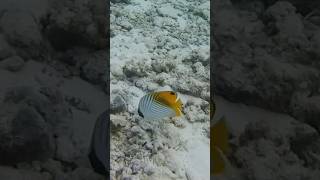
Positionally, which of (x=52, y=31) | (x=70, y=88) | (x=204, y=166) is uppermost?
(x=52, y=31)

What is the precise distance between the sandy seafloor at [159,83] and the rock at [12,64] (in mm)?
408

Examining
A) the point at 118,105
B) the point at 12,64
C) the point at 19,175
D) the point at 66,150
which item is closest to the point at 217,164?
the point at 118,105

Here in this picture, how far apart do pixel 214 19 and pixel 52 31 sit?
2.49 feet

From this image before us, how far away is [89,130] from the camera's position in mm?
2225

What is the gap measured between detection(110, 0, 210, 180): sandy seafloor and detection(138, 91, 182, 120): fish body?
0.08 meters

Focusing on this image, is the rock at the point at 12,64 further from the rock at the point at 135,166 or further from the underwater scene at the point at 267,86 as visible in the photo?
the underwater scene at the point at 267,86

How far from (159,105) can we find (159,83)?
7.7 inches

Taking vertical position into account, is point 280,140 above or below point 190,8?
below

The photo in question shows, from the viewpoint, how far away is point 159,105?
2.19 m

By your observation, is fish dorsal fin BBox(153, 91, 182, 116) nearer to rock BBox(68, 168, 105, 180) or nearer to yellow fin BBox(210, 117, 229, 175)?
yellow fin BBox(210, 117, 229, 175)

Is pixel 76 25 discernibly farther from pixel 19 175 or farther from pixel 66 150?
pixel 19 175

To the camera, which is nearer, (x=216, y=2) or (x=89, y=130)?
(x=89, y=130)

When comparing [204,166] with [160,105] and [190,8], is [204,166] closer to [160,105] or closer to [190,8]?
[160,105]

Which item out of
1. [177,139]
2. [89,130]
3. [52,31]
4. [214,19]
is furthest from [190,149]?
[52,31]
